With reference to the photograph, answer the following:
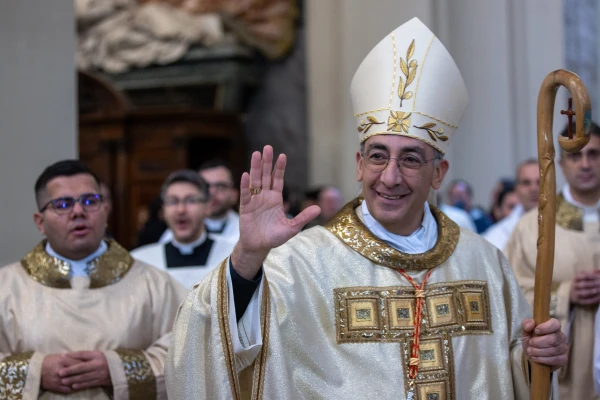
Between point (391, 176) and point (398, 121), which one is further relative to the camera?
point (398, 121)

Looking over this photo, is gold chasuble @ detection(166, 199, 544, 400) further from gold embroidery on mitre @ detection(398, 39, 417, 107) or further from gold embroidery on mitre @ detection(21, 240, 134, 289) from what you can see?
gold embroidery on mitre @ detection(21, 240, 134, 289)

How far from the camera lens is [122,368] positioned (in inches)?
148

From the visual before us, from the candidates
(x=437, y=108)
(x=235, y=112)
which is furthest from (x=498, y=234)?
(x=235, y=112)

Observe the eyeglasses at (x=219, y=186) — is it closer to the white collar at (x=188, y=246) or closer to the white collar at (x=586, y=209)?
the white collar at (x=188, y=246)

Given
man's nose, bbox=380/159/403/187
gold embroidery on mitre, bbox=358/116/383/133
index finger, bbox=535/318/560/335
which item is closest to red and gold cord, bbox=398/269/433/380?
man's nose, bbox=380/159/403/187

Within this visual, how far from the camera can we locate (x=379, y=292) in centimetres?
337

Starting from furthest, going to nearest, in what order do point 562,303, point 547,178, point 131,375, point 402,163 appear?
point 562,303, point 131,375, point 402,163, point 547,178

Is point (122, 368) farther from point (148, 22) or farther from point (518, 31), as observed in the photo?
point (148, 22)

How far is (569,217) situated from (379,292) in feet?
6.69

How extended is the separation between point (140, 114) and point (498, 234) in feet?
21.6

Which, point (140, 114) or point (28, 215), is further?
point (140, 114)

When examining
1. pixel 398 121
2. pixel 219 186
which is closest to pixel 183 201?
pixel 219 186

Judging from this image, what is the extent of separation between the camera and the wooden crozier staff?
3.09 meters

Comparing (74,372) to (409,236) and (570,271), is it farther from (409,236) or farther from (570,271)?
(570,271)
